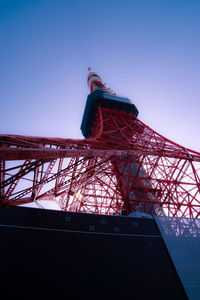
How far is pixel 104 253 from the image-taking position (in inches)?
270

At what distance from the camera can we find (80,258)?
6.51 m

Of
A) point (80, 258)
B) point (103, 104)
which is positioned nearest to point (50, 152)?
point (80, 258)

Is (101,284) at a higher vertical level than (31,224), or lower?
lower

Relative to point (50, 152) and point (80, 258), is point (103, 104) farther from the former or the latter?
point (80, 258)

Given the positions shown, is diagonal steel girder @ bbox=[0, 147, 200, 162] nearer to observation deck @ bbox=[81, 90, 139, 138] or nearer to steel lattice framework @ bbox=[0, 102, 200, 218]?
steel lattice framework @ bbox=[0, 102, 200, 218]

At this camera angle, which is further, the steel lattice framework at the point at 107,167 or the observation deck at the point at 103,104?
the observation deck at the point at 103,104

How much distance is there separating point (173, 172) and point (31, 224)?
10547 millimetres

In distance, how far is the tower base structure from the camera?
5.68 metres

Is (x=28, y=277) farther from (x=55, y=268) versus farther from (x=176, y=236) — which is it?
(x=176, y=236)

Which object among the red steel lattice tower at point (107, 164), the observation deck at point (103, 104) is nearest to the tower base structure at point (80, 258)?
the red steel lattice tower at point (107, 164)

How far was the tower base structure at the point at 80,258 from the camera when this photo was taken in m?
5.68

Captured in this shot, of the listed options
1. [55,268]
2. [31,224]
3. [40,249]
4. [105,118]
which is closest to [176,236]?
[55,268]

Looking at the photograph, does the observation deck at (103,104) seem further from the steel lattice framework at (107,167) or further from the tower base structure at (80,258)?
the tower base structure at (80,258)

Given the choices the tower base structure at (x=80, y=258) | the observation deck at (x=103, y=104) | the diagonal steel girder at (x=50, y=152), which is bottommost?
the tower base structure at (x=80, y=258)
